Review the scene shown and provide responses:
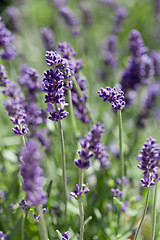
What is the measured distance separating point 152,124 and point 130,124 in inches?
11.0

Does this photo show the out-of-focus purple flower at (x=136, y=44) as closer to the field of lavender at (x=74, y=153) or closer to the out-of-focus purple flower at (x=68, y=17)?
the field of lavender at (x=74, y=153)

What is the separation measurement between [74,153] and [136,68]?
0.69 m

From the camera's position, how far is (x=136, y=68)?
1981mm

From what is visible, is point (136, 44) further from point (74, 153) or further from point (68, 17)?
point (68, 17)

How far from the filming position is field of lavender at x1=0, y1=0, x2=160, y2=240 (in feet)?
3.54

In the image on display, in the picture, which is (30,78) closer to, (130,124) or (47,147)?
(47,147)

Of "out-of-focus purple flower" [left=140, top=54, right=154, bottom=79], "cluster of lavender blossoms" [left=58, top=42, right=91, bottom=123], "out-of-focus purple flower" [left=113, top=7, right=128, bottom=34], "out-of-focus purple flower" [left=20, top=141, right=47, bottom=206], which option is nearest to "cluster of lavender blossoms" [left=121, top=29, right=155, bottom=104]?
"out-of-focus purple flower" [left=140, top=54, right=154, bottom=79]

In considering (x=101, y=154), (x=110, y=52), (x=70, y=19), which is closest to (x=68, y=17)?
(x=70, y=19)

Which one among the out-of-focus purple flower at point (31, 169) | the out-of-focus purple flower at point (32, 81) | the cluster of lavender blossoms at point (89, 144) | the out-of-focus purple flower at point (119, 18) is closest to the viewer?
the out-of-focus purple flower at point (31, 169)

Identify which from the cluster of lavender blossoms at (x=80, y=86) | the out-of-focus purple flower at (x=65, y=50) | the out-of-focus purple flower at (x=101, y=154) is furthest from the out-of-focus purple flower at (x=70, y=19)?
the out-of-focus purple flower at (x=101, y=154)

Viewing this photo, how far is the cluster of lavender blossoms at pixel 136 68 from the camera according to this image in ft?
6.19

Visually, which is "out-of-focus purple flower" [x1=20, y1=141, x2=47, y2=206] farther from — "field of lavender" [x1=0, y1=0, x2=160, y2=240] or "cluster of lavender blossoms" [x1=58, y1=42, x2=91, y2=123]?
"cluster of lavender blossoms" [x1=58, y1=42, x2=91, y2=123]

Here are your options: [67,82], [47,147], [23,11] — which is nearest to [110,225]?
[47,147]

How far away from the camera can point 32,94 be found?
1.88m
